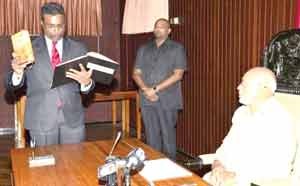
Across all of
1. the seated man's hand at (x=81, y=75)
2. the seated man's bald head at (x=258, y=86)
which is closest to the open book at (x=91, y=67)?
the seated man's hand at (x=81, y=75)

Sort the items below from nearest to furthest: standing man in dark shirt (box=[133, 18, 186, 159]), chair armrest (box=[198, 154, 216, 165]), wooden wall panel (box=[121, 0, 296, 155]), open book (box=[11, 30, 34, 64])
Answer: open book (box=[11, 30, 34, 64]) → chair armrest (box=[198, 154, 216, 165]) → wooden wall panel (box=[121, 0, 296, 155]) → standing man in dark shirt (box=[133, 18, 186, 159])

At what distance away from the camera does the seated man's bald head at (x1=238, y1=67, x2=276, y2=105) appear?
2367 millimetres

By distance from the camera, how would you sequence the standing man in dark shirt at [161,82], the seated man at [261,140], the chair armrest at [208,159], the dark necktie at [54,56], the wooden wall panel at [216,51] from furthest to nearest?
the standing man in dark shirt at [161,82]
the wooden wall panel at [216,51]
the dark necktie at [54,56]
the chair armrest at [208,159]
the seated man at [261,140]

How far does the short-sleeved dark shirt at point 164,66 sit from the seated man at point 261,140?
1780mm

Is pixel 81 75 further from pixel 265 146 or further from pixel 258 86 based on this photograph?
pixel 265 146

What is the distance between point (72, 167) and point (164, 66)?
214 cm

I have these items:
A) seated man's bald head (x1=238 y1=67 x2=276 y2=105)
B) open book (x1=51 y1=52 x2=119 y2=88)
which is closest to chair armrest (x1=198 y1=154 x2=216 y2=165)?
seated man's bald head (x1=238 y1=67 x2=276 y2=105)

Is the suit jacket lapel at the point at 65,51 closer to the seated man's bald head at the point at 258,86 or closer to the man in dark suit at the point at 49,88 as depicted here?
the man in dark suit at the point at 49,88

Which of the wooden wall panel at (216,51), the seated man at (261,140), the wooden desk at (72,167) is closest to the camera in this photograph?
the wooden desk at (72,167)

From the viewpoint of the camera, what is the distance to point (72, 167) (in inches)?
88.2

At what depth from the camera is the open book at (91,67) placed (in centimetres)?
257

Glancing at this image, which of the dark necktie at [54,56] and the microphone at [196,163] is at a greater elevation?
the dark necktie at [54,56]

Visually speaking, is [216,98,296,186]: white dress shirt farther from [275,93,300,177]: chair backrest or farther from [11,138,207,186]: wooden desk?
[11,138,207,186]: wooden desk

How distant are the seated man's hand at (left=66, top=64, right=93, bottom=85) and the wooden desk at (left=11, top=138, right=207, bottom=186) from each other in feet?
1.33
